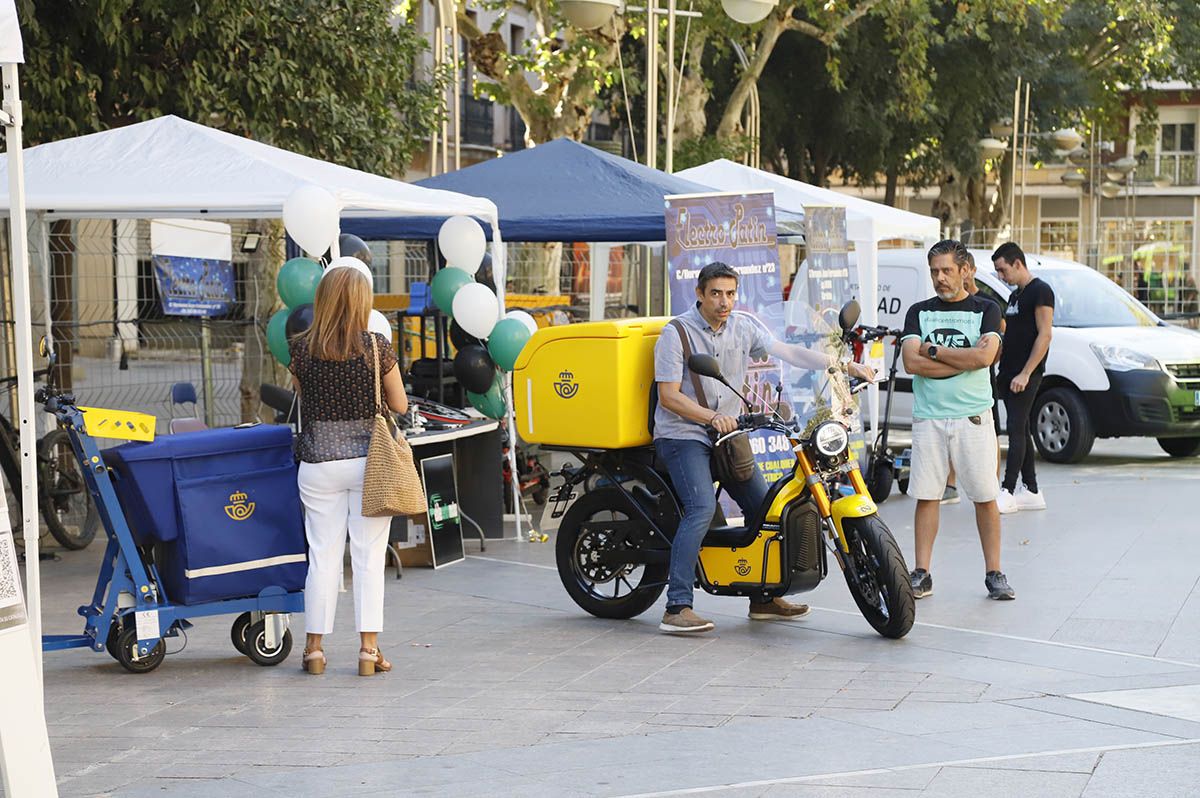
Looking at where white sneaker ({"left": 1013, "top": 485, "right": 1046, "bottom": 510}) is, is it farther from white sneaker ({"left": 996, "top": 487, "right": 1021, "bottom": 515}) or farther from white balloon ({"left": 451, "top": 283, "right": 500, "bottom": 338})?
white balloon ({"left": 451, "top": 283, "right": 500, "bottom": 338})

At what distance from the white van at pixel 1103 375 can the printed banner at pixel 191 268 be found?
614 cm

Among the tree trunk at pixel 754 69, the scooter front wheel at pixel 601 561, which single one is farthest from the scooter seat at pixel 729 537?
the tree trunk at pixel 754 69

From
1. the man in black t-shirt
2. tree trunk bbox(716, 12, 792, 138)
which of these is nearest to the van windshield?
the man in black t-shirt

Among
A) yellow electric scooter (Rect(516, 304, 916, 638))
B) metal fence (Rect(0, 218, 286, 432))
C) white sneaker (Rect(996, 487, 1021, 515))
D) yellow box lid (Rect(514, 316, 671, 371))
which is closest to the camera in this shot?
yellow electric scooter (Rect(516, 304, 916, 638))

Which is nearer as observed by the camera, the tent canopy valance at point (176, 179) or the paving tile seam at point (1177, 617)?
the paving tile seam at point (1177, 617)

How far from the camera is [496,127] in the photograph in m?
43.9

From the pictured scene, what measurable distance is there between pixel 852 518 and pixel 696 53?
19949 mm

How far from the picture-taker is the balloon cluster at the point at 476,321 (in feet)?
35.4

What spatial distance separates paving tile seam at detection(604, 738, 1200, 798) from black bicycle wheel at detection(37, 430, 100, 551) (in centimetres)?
610

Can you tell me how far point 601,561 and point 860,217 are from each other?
6.50m

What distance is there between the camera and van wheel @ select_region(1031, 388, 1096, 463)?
14797 millimetres

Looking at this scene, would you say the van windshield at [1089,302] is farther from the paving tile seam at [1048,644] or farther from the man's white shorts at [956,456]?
the paving tile seam at [1048,644]

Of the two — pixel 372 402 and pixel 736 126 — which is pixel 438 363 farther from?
pixel 736 126

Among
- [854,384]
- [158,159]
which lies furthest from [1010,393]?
[158,159]
